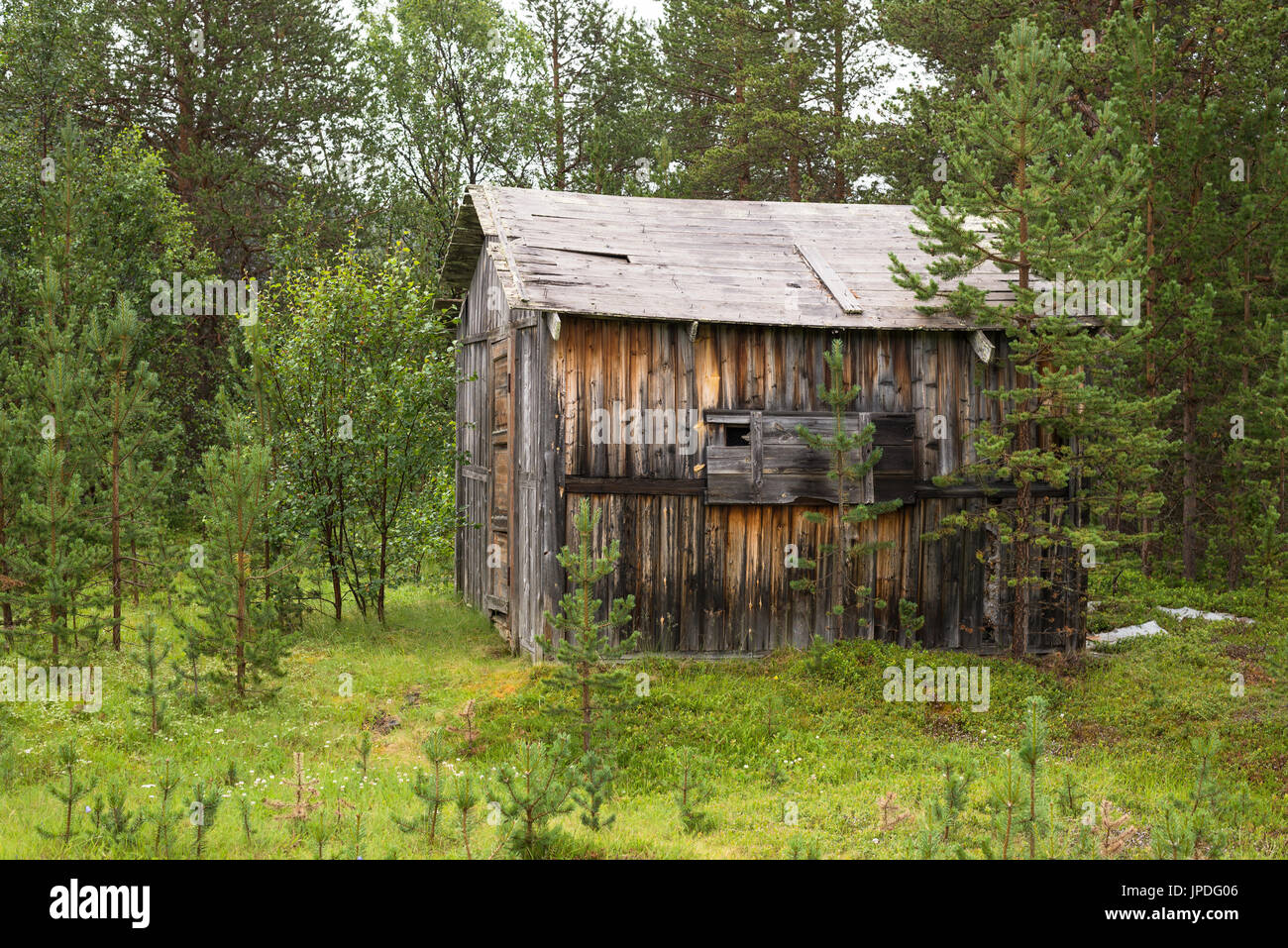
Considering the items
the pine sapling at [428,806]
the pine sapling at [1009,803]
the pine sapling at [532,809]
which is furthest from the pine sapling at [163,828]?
the pine sapling at [1009,803]

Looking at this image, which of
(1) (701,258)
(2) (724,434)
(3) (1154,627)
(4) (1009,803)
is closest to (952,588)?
(2) (724,434)

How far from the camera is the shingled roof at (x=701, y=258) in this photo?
13.6 m

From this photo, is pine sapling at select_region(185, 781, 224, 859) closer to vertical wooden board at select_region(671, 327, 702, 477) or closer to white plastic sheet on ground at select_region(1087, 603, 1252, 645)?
vertical wooden board at select_region(671, 327, 702, 477)

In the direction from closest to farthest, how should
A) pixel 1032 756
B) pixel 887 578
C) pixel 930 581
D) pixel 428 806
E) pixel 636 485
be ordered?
pixel 1032 756
pixel 428 806
pixel 636 485
pixel 887 578
pixel 930 581

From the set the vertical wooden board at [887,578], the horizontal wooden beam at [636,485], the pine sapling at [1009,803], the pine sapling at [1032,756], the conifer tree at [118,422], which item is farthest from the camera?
the vertical wooden board at [887,578]

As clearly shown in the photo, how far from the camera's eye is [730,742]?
10789 millimetres

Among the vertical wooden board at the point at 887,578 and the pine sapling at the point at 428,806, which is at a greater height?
the vertical wooden board at the point at 887,578

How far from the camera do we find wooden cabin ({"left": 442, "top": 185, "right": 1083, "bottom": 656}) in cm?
1354

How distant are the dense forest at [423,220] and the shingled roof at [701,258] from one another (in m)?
1.06

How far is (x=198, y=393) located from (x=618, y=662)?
19580 mm

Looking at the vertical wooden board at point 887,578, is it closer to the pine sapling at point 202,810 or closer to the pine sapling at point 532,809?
the pine sapling at point 532,809

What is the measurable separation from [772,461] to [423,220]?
18835 millimetres

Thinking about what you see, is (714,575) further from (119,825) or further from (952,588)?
(119,825)

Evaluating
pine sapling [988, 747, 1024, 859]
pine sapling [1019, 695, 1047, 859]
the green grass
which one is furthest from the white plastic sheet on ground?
pine sapling [1019, 695, 1047, 859]
